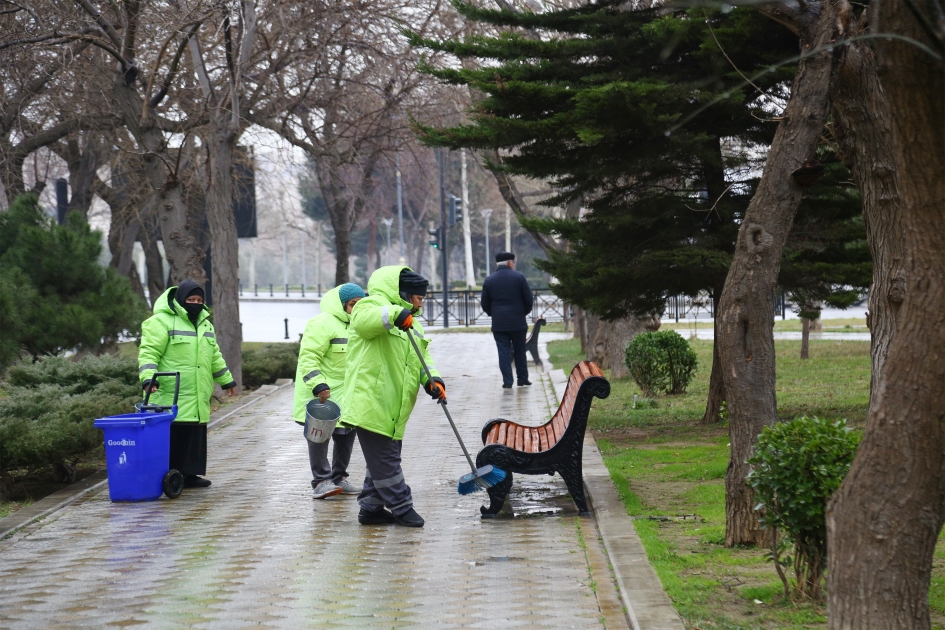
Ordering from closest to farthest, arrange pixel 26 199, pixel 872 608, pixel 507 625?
pixel 872 608 → pixel 507 625 → pixel 26 199

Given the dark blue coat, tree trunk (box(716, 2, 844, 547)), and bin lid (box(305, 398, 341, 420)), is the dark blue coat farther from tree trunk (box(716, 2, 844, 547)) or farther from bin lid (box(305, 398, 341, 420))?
tree trunk (box(716, 2, 844, 547))

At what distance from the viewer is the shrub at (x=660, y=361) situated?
14062 millimetres

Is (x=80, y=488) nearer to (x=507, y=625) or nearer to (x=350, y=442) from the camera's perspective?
(x=350, y=442)

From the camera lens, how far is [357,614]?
5.11 metres

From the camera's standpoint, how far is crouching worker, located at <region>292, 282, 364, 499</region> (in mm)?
8211

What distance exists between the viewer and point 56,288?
16.4m

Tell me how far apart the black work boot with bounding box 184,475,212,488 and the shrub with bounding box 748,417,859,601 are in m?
5.20

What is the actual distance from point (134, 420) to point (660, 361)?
791 cm

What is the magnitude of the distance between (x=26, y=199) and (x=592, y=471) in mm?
11769

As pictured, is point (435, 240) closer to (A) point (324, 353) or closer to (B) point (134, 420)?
(A) point (324, 353)

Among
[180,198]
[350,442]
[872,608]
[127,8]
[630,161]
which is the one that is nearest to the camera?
[872,608]

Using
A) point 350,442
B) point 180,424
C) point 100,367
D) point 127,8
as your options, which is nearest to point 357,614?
point 350,442

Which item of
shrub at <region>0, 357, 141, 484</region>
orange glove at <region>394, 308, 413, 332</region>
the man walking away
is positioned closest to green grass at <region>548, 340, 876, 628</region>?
the man walking away

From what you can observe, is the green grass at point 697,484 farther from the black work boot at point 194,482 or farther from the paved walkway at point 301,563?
the black work boot at point 194,482
